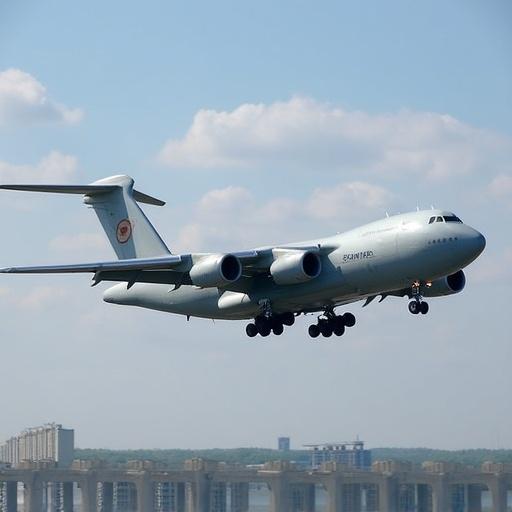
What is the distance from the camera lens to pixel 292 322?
38.6 meters

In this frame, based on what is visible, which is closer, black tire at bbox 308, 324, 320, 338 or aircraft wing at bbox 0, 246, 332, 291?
aircraft wing at bbox 0, 246, 332, 291

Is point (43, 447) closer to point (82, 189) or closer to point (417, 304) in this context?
point (82, 189)

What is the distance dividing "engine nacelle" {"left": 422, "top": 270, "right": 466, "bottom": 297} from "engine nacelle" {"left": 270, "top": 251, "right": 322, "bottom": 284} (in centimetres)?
393

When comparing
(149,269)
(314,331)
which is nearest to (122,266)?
(149,269)

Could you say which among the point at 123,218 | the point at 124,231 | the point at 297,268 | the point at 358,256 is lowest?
the point at 297,268

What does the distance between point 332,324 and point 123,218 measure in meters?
8.46

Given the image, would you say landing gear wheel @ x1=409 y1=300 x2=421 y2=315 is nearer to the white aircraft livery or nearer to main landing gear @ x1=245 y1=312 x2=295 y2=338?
the white aircraft livery

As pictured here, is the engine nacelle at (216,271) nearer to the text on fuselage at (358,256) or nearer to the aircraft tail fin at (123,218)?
the text on fuselage at (358,256)

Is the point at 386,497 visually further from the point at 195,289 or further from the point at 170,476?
the point at 195,289

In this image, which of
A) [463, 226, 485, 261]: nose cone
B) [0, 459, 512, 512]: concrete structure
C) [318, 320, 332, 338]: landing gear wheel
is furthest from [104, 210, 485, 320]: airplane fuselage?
[0, 459, 512, 512]: concrete structure

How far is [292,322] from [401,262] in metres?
5.20

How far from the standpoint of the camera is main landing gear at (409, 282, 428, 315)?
35.5m

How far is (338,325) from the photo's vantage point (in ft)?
128

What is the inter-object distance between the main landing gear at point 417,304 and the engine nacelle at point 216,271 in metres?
4.78
